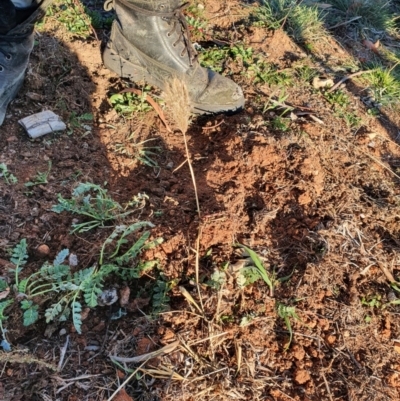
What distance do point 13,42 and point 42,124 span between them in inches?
15.7

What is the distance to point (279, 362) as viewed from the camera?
5.47ft

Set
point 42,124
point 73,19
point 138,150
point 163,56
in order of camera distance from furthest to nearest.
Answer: point 73,19
point 163,56
point 138,150
point 42,124

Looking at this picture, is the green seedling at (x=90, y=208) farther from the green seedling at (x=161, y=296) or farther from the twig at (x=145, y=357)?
the twig at (x=145, y=357)

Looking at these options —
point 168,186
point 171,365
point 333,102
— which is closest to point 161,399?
point 171,365

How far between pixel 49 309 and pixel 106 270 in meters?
0.25

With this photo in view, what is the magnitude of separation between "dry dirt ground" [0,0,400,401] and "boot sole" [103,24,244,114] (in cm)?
6

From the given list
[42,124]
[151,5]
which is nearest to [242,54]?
[151,5]

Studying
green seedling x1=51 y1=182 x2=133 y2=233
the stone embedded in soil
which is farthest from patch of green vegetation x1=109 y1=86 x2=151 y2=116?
the stone embedded in soil

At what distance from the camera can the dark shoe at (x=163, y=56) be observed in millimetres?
2354

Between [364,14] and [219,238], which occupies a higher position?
[364,14]

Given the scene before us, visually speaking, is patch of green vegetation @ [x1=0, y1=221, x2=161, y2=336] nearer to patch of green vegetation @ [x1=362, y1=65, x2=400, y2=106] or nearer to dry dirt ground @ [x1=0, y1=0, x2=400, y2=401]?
dry dirt ground @ [x1=0, y1=0, x2=400, y2=401]

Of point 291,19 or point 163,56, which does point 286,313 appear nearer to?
point 163,56

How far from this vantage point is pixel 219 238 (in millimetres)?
1893

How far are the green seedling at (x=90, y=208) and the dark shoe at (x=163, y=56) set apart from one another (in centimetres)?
87
